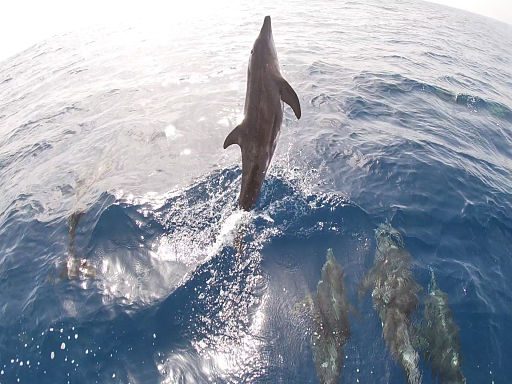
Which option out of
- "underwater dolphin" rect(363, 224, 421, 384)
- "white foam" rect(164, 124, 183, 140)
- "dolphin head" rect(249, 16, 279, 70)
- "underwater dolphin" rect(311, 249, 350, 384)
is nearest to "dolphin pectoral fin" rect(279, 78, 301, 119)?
"dolphin head" rect(249, 16, 279, 70)

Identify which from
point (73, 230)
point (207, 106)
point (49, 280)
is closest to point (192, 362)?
point (49, 280)

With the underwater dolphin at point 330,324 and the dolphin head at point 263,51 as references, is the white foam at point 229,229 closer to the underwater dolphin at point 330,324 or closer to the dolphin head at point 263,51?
the underwater dolphin at point 330,324

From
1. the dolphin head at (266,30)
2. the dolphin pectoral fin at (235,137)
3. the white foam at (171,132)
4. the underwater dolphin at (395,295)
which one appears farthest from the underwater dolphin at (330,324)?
the white foam at (171,132)

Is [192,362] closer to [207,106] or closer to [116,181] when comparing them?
[116,181]

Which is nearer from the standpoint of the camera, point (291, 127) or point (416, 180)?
point (416, 180)

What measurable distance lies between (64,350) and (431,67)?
74.0 ft

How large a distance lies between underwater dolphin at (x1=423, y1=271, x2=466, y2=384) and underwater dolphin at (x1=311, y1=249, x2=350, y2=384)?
1.39 m

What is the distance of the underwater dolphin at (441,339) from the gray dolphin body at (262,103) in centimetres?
413

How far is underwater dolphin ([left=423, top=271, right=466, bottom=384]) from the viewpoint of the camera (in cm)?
626

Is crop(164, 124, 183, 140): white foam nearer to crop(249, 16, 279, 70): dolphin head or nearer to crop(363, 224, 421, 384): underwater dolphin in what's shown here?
crop(249, 16, 279, 70): dolphin head

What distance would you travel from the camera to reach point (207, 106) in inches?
620

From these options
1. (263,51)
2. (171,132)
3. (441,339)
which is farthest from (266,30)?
(171,132)

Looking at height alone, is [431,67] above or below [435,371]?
below

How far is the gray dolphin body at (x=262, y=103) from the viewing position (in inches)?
279
